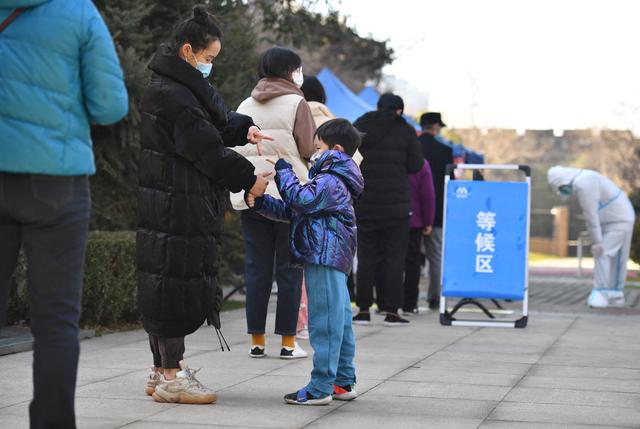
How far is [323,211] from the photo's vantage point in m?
6.13

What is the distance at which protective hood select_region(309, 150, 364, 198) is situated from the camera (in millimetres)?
6188

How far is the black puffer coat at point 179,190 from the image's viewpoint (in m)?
5.95

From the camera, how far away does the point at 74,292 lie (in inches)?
176

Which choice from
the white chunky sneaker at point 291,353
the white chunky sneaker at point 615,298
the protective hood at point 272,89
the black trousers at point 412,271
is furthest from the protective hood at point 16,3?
the white chunky sneaker at point 615,298

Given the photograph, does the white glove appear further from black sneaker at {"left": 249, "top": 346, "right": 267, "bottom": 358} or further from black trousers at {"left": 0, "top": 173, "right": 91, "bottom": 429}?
black trousers at {"left": 0, "top": 173, "right": 91, "bottom": 429}

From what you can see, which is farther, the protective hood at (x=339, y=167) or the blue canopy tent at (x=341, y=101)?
the blue canopy tent at (x=341, y=101)

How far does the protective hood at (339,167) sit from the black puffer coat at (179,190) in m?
0.37

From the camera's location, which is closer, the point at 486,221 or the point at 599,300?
the point at 486,221

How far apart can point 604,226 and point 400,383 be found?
743cm

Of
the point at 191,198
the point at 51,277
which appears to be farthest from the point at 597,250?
the point at 51,277

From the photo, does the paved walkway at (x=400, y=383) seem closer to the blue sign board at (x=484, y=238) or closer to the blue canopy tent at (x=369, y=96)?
the blue sign board at (x=484, y=238)

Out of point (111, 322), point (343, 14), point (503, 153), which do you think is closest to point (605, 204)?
point (111, 322)

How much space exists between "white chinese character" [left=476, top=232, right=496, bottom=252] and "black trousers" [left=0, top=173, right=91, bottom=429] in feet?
24.2

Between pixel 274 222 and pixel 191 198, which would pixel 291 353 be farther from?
pixel 191 198
